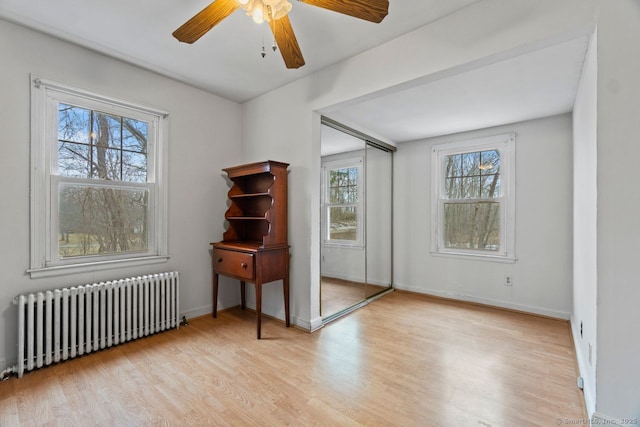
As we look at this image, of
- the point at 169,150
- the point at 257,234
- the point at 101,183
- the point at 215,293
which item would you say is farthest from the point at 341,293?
the point at 101,183

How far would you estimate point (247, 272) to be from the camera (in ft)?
9.43

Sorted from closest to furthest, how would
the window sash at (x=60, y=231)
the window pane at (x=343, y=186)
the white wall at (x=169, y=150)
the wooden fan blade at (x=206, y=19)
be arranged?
the wooden fan blade at (x=206, y=19) < the white wall at (x=169, y=150) < the window sash at (x=60, y=231) < the window pane at (x=343, y=186)

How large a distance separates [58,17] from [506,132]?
14.9ft

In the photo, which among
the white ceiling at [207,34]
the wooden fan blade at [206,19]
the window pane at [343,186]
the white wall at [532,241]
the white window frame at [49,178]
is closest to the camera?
the wooden fan blade at [206,19]

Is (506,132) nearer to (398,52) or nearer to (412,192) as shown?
(412,192)

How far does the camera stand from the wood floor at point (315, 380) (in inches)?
68.0

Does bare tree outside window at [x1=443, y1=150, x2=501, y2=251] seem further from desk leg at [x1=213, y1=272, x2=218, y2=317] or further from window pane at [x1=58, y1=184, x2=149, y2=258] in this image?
window pane at [x1=58, y1=184, x2=149, y2=258]

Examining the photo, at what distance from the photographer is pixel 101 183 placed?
104 inches

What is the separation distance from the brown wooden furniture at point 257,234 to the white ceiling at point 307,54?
957 mm

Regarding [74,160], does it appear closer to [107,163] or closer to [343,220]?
[107,163]

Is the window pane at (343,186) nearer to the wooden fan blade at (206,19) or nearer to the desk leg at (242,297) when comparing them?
the desk leg at (242,297)

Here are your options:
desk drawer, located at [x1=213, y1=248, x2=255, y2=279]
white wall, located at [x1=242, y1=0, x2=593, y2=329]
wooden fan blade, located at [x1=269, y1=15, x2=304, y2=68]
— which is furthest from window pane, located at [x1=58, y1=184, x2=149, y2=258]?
wooden fan blade, located at [x1=269, y1=15, x2=304, y2=68]

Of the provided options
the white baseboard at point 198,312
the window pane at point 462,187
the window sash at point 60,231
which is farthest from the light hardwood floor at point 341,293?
the window sash at point 60,231

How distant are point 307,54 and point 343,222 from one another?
235 centimetres
